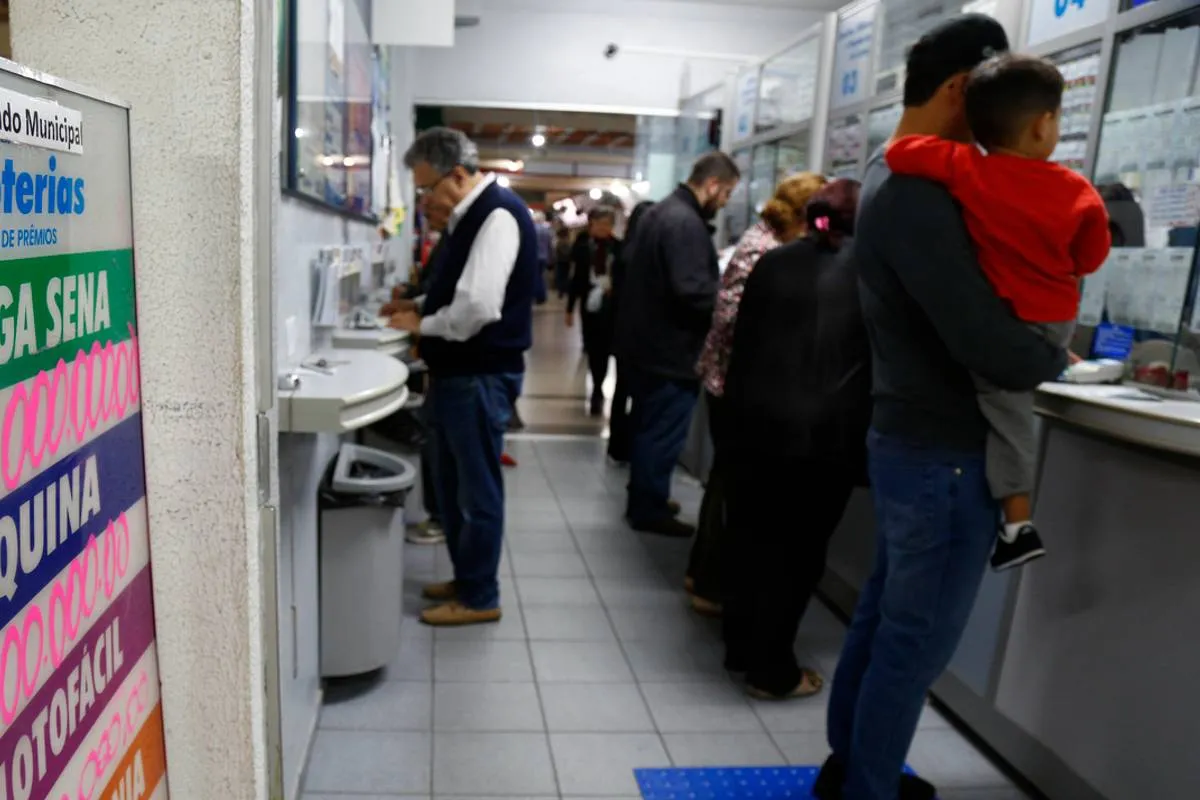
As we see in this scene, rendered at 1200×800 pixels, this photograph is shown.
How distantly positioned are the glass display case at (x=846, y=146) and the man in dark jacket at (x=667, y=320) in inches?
18.9

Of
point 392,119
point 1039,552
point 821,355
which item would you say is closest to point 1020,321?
point 1039,552

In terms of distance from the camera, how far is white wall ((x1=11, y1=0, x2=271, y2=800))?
0.95 m

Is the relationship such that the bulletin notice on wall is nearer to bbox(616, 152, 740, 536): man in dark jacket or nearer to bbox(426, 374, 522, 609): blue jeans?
bbox(426, 374, 522, 609): blue jeans

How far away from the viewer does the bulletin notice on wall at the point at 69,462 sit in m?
0.71

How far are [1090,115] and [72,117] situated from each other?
2.29 metres

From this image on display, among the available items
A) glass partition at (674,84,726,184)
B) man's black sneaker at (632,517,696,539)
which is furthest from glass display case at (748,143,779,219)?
man's black sneaker at (632,517,696,539)

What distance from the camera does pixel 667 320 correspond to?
3.37 m

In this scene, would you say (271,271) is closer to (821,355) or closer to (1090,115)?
(821,355)

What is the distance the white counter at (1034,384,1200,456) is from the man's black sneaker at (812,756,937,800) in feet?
2.89

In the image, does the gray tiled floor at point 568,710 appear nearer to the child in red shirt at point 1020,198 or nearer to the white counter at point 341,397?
the white counter at point 341,397

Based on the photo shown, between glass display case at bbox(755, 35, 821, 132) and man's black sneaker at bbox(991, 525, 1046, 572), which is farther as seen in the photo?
glass display case at bbox(755, 35, 821, 132)

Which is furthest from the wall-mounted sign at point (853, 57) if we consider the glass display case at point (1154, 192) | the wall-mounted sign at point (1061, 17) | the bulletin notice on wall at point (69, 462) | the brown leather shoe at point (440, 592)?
the bulletin notice on wall at point (69, 462)

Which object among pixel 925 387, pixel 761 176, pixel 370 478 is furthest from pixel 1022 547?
pixel 761 176

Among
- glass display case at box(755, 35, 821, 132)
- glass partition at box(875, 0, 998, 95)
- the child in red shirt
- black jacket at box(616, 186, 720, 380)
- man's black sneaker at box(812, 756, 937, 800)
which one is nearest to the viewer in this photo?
the child in red shirt
